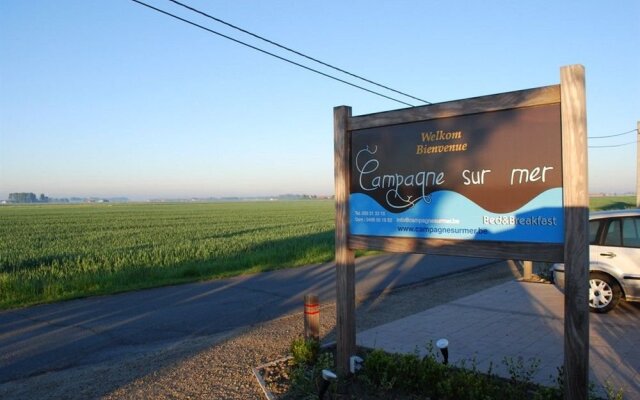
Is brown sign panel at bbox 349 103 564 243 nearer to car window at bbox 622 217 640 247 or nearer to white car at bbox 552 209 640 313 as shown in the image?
white car at bbox 552 209 640 313

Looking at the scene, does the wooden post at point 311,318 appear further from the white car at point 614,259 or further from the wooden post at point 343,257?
the white car at point 614,259

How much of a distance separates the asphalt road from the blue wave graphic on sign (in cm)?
368

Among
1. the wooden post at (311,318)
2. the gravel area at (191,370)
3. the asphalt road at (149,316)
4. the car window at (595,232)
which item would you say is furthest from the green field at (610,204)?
the wooden post at (311,318)

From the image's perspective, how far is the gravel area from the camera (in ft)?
16.5

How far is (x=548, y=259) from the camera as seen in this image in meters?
3.89

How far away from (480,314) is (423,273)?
5.70 metres

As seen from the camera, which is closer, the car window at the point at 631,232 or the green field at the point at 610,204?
the car window at the point at 631,232

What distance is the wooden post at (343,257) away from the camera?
5.25 m

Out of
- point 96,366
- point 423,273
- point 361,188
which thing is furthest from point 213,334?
point 423,273

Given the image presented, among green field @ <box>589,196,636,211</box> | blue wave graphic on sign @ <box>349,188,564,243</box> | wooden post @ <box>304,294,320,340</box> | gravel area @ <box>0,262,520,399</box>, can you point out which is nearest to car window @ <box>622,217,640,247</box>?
gravel area @ <box>0,262,520,399</box>

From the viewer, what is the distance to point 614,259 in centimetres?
784

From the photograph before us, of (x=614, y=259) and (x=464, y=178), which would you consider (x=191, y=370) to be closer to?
(x=464, y=178)

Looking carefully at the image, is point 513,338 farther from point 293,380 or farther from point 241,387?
point 241,387

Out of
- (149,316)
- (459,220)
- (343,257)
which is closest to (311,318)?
(343,257)
